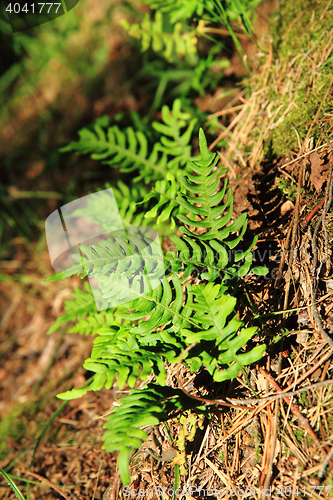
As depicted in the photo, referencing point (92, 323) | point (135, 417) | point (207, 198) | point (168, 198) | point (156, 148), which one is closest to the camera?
point (135, 417)

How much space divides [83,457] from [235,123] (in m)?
2.81

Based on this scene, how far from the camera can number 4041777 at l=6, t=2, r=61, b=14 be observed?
3379mm

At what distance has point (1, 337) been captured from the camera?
357cm

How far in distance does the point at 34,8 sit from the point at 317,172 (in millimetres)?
3916

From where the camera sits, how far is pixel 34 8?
3.75 meters

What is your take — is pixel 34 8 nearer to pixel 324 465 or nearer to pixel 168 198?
pixel 168 198

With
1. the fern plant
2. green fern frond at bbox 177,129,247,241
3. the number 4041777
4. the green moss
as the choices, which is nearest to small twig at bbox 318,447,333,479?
the fern plant

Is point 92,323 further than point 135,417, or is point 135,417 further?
point 92,323

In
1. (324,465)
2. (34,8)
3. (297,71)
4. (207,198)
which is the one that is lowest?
(324,465)

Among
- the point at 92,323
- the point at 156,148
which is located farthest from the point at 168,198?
the point at 92,323

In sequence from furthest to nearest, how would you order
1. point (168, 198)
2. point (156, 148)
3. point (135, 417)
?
1. point (156, 148)
2. point (168, 198)
3. point (135, 417)

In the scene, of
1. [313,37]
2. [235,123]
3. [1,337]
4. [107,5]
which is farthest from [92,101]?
[1,337]

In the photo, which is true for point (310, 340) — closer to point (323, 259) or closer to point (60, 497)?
point (323, 259)

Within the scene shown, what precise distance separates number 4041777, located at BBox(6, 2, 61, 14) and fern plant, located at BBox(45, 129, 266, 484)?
9.69 feet
